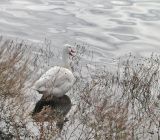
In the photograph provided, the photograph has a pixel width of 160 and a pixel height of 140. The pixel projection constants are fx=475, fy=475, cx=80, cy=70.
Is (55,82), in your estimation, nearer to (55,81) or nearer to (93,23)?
(55,81)

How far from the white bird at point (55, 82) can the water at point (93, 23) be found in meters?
4.45

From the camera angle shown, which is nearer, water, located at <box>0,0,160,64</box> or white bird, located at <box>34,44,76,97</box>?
white bird, located at <box>34,44,76,97</box>

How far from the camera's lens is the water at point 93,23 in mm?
19547

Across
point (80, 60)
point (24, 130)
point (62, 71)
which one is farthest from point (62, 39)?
point (24, 130)

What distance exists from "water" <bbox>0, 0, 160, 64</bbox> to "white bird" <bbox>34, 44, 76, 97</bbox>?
14.6ft

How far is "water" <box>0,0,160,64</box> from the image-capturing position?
64.1 ft

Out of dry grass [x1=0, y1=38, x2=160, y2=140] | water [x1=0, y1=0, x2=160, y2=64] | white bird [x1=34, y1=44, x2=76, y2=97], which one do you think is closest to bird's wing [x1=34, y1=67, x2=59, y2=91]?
white bird [x1=34, y1=44, x2=76, y2=97]

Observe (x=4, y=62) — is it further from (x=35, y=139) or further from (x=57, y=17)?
(x=57, y=17)

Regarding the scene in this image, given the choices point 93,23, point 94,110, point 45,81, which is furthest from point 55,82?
point 93,23

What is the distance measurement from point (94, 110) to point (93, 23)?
12.4 meters

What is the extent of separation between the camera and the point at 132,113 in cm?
1163

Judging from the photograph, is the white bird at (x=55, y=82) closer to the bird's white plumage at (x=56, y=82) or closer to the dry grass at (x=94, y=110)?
the bird's white plumage at (x=56, y=82)

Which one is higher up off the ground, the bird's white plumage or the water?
the bird's white plumage

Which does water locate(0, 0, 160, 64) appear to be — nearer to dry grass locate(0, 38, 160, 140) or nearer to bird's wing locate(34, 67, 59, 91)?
dry grass locate(0, 38, 160, 140)
